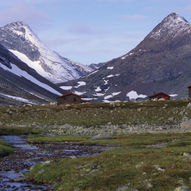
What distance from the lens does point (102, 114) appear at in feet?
327

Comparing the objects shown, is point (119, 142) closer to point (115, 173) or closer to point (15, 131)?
point (15, 131)

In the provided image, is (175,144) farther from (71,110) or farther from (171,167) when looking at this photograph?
(71,110)

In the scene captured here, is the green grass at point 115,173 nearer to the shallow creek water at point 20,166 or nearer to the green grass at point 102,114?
the shallow creek water at point 20,166

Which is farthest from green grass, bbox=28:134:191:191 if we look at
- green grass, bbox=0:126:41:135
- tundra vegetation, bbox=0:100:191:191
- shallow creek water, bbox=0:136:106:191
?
green grass, bbox=0:126:41:135

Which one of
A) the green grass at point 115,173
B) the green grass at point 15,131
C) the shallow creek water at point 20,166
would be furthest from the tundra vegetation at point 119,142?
the green grass at point 15,131

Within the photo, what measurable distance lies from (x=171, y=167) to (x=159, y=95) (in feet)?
443

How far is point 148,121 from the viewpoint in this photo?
299 ft

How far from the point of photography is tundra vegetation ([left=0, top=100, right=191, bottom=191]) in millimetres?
24234

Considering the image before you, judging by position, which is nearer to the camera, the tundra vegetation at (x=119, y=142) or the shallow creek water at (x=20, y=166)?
the tundra vegetation at (x=119, y=142)

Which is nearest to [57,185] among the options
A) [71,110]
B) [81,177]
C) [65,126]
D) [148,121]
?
[81,177]

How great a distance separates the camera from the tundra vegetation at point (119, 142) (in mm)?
24234

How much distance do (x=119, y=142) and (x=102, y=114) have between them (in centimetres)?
4269

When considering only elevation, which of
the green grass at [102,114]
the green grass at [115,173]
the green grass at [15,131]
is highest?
the green grass at [102,114]

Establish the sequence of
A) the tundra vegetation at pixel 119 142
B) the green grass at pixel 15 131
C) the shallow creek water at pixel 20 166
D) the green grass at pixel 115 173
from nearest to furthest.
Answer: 1. the green grass at pixel 115 173
2. the tundra vegetation at pixel 119 142
3. the shallow creek water at pixel 20 166
4. the green grass at pixel 15 131
